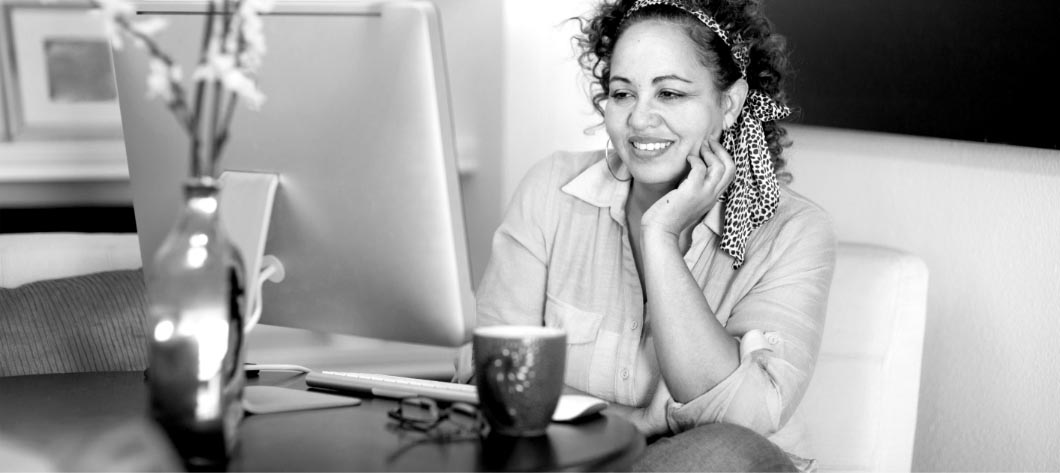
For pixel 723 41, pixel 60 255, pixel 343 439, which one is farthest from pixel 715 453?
pixel 60 255

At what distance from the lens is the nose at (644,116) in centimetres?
186

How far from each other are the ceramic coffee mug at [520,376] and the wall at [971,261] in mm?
1016

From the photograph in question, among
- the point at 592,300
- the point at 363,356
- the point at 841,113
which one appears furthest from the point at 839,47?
the point at 363,356

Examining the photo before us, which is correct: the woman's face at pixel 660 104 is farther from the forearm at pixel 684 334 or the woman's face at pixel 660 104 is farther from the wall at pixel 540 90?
the wall at pixel 540 90

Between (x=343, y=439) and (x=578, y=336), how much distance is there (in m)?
0.78

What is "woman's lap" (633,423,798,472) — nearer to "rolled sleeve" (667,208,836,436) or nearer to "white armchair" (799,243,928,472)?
"rolled sleeve" (667,208,836,436)

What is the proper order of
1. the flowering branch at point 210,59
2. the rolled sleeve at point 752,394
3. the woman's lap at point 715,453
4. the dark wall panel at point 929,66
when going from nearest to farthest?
the flowering branch at point 210,59 → the woman's lap at point 715,453 → the rolled sleeve at point 752,394 → the dark wall panel at point 929,66

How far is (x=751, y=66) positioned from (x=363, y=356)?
5.63 ft

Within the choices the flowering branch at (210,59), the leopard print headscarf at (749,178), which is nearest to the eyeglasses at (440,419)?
the flowering branch at (210,59)

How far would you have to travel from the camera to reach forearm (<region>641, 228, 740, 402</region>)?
5.32ft

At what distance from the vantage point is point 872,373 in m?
1.84

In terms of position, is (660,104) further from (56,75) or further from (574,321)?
(56,75)

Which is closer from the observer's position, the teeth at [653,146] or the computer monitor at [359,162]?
the computer monitor at [359,162]

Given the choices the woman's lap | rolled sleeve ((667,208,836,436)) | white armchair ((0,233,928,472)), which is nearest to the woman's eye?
rolled sleeve ((667,208,836,436))
